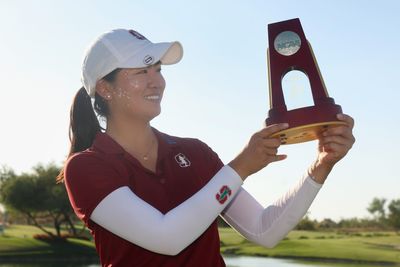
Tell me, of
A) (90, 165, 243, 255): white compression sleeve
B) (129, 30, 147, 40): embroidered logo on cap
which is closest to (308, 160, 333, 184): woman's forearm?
(90, 165, 243, 255): white compression sleeve

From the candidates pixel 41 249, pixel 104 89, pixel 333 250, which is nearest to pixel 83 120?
pixel 104 89

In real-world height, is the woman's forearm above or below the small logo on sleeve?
above

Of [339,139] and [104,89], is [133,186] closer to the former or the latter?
[104,89]

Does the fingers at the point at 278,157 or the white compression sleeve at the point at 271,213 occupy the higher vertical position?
the fingers at the point at 278,157

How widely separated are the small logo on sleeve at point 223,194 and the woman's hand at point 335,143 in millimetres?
487

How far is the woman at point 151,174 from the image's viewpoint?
2270 millimetres

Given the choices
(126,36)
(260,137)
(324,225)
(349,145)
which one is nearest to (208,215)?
(260,137)

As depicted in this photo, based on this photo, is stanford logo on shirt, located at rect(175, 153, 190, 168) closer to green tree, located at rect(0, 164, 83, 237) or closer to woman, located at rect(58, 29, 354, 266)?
woman, located at rect(58, 29, 354, 266)

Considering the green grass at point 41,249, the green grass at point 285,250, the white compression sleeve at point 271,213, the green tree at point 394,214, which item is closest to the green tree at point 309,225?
the green tree at point 394,214

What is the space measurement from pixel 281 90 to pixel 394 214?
275 ft

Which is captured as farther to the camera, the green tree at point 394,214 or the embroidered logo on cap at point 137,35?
the green tree at point 394,214

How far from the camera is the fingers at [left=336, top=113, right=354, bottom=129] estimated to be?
7.78 ft

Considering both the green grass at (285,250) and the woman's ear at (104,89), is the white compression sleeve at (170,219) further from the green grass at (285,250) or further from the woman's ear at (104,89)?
the green grass at (285,250)

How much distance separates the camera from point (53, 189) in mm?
49156
